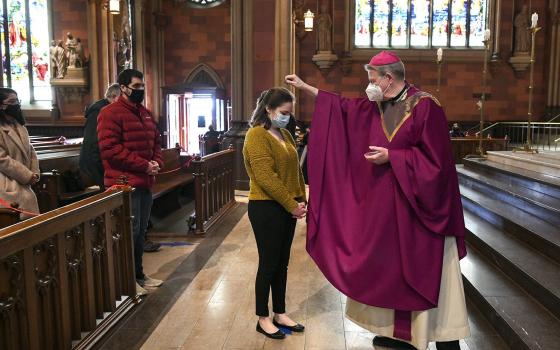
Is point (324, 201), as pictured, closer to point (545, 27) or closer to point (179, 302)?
point (179, 302)

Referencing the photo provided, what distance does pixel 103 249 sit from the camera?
3307mm

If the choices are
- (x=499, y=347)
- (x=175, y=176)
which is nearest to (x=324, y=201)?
(x=499, y=347)

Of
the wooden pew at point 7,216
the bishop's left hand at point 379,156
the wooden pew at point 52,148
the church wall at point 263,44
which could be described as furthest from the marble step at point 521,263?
the church wall at point 263,44

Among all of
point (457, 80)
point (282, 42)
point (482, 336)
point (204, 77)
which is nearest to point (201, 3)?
point (204, 77)

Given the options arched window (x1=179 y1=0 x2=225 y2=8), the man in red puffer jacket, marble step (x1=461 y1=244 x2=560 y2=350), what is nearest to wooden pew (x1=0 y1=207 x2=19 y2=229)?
the man in red puffer jacket

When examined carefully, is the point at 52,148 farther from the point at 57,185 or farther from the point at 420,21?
the point at 420,21

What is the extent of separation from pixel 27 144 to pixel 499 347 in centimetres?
364

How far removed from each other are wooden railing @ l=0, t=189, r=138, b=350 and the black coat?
3.08 feet

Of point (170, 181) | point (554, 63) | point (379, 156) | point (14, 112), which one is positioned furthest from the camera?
point (554, 63)

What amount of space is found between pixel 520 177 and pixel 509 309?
3.10m

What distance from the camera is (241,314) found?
3.63 meters

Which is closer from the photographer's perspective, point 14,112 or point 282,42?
point 14,112

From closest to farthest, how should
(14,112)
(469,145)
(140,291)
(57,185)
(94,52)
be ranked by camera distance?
(14,112) < (140,291) < (57,185) < (469,145) < (94,52)

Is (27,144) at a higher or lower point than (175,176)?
higher
